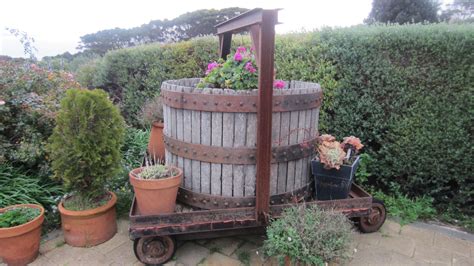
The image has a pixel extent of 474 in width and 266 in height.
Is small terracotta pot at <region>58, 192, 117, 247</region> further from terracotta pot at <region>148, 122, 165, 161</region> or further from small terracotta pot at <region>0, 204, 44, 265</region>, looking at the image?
terracotta pot at <region>148, 122, 165, 161</region>

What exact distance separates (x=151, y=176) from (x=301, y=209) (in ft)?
3.90

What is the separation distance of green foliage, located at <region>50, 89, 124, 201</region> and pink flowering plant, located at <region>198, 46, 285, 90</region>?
93 cm

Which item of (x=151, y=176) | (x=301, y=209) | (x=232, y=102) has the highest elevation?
(x=232, y=102)

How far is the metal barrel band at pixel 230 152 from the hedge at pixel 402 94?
1352 mm

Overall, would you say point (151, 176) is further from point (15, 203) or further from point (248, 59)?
point (15, 203)

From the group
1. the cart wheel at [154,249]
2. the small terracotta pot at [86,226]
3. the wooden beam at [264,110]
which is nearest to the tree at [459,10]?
the wooden beam at [264,110]

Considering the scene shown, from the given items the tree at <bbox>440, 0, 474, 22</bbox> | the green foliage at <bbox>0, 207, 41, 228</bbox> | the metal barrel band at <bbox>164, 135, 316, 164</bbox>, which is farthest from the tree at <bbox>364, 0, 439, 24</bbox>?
the green foliage at <bbox>0, 207, 41, 228</bbox>

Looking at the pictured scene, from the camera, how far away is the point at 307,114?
2.63 metres

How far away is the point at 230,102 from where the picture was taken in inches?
91.5

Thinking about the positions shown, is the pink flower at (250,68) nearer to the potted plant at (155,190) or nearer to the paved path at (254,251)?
the potted plant at (155,190)

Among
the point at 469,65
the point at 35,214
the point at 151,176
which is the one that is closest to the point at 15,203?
the point at 35,214

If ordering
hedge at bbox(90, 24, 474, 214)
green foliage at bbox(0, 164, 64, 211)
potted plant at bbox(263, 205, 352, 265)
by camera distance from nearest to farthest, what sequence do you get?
potted plant at bbox(263, 205, 352, 265)
green foliage at bbox(0, 164, 64, 211)
hedge at bbox(90, 24, 474, 214)

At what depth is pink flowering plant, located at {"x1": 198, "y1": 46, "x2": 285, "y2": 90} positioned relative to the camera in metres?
2.54

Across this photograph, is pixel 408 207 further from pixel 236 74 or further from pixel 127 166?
pixel 127 166
